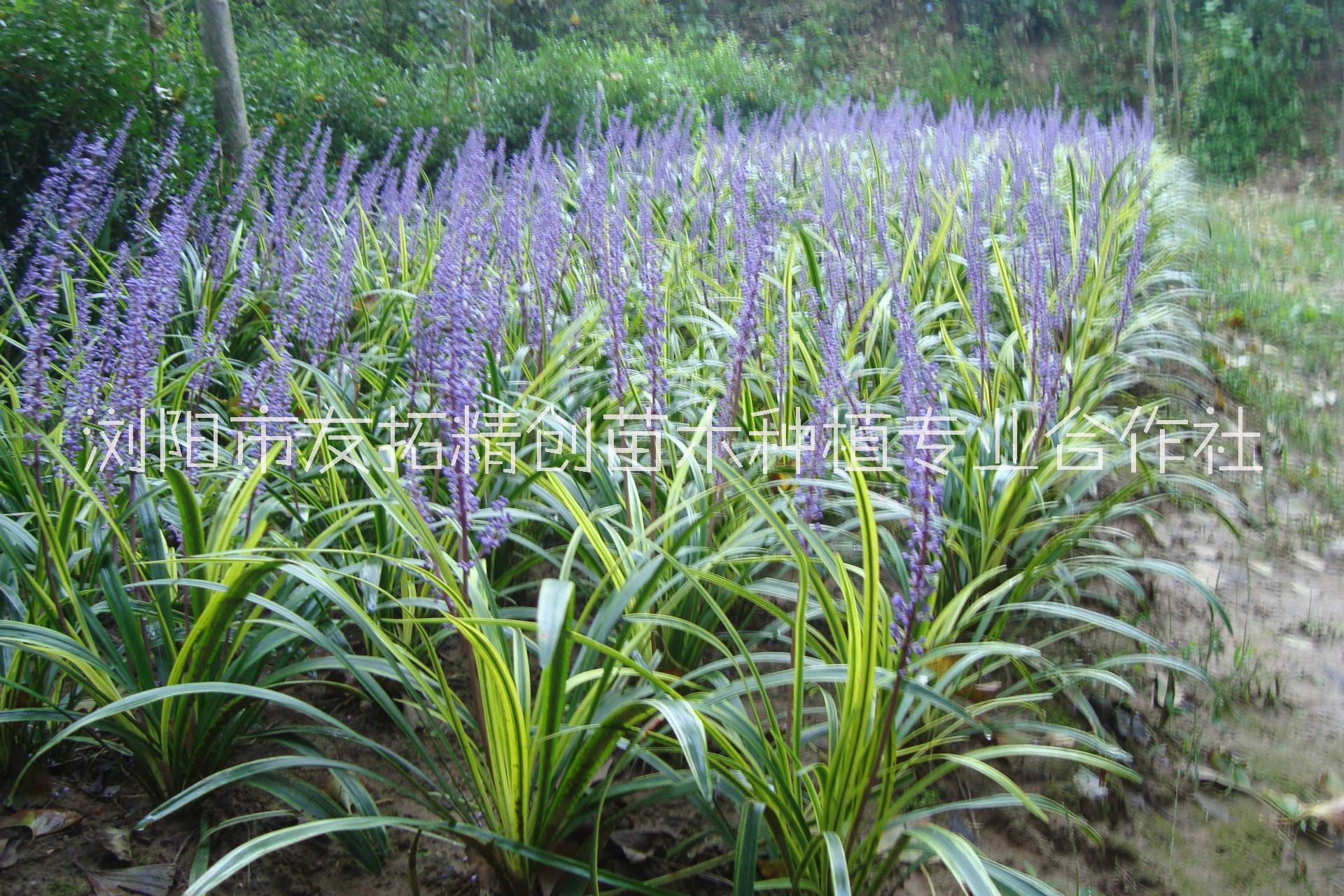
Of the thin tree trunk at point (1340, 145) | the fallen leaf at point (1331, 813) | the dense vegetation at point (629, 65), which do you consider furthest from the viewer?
the thin tree trunk at point (1340, 145)

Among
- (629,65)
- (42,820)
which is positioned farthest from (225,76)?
(629,65)

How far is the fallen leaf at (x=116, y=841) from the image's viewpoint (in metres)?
1.79

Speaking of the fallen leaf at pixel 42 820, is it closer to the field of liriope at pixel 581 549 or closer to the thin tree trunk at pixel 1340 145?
the field of liriope at pixel 581 549

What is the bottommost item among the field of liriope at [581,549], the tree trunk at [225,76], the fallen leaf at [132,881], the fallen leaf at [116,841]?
the fallen leaf at [132,881]

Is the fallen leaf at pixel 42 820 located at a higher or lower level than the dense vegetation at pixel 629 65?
lower

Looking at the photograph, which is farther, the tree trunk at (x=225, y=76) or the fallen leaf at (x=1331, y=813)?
the tree trunk at (x=225, y=76)

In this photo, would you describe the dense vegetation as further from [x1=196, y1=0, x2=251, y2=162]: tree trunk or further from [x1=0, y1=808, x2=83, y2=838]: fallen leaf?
[x1=0, y1=808, x2=83, y2=838]: fallen leaf

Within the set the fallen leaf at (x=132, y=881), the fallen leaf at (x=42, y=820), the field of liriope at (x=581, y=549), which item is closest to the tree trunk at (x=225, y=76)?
the field of liriope at (x=581, y=549)

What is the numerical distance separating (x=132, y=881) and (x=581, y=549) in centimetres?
109

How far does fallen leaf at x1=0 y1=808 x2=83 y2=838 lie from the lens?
181 cm

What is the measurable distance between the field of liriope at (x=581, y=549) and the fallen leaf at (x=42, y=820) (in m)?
0.12

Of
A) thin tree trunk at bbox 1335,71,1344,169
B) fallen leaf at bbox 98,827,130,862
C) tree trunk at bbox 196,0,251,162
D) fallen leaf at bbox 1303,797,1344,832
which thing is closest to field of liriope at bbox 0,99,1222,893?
fallen leaf at bbox 98,827,130,862

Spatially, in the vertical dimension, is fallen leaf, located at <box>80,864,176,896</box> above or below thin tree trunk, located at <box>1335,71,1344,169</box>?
below

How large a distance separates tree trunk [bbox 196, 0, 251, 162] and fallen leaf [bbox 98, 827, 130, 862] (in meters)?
4.06
